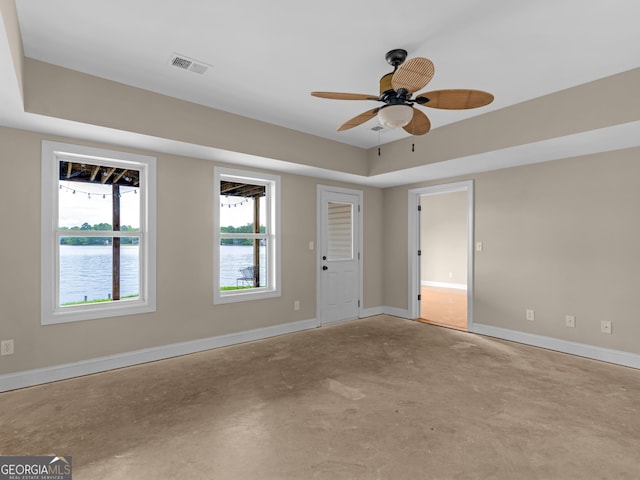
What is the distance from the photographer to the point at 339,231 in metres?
5.60

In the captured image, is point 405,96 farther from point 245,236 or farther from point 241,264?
point 241,264

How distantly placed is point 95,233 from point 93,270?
15.6 inches

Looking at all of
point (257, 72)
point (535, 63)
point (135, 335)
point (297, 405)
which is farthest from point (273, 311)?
point (535, 63)

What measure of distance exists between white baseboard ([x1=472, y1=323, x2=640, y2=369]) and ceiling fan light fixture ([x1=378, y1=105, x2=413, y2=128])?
3460mm

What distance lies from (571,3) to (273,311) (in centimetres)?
426

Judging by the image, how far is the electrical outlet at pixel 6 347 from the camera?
298 cm

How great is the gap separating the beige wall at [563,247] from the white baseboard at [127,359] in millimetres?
3020

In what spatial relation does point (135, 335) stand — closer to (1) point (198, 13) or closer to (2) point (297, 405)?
(2) point (297, 405)

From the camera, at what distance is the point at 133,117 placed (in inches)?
126

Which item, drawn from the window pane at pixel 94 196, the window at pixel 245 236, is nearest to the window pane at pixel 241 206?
the window at pixel 245 236

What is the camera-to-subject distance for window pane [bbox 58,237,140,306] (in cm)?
338

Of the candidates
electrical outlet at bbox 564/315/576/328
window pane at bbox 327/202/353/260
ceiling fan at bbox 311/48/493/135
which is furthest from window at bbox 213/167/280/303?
electrical outlet at bbox 564/315/576/328

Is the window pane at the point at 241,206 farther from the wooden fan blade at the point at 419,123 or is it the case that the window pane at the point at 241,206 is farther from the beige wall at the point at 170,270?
the wooden fan blade at the point at 419,123

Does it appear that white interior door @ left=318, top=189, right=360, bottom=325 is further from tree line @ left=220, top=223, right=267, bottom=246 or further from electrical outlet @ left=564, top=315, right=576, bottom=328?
electrical outlet @ left=564, top=315, right=576, bottom=328
